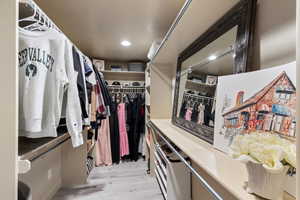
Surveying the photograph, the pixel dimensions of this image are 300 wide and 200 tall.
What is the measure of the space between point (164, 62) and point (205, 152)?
5.40 feet

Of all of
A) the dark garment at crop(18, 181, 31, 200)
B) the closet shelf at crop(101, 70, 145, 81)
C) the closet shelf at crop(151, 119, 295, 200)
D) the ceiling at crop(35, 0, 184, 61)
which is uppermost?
the ceiling at crop(35, 0, 184, 61)

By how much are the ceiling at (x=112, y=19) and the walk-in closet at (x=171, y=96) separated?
0.01 meters

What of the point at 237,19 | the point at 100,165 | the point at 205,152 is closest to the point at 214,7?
the point at 237,19

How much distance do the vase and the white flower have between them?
0.02 meters

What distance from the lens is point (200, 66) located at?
4.38 feet


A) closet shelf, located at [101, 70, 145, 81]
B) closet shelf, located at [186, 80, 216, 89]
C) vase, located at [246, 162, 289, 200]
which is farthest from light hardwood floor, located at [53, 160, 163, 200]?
closet shelf, located at [101, 70, 145, 81]

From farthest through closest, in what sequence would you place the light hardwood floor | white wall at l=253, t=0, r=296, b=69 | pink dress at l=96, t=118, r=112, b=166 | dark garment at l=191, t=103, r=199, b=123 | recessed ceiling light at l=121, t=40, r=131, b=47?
1. pink dress at l=96, t=118, r=112, b=166
2. recessed ceiling light at l=121, t=40, r=131, b=47
3. the light hardwood floor
4. dark garment at l=191, t=103, r=199, b=123
5. white wall at l=253, t=0, r=296, b=69

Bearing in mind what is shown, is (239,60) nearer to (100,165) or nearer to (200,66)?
(200,66)

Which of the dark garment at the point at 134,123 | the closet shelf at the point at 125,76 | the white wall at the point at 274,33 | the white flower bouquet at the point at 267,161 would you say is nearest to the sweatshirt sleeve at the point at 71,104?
the white flower bouquet at the point at 267,161

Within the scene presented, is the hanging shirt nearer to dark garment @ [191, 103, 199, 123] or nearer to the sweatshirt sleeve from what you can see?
the sweatshirt sleeve

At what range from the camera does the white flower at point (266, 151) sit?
0.39 meters

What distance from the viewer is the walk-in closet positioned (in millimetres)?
522

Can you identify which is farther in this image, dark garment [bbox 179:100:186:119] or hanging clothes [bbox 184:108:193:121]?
dark garment [bbox 179:100:186:119]
